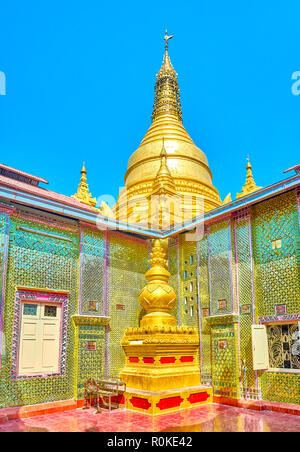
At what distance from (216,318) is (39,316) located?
14.6 feet

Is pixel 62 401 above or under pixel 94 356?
under

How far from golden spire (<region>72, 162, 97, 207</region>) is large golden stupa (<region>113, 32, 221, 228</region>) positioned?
A: 5.45ft

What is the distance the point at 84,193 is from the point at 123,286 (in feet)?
23.2

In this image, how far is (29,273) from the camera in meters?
8.70

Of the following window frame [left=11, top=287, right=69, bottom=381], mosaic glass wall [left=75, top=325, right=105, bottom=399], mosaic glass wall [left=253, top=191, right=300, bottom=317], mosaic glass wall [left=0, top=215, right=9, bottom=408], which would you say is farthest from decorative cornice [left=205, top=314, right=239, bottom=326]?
mosaic glass wall [left=0, top=215, right=9, bottom=408]

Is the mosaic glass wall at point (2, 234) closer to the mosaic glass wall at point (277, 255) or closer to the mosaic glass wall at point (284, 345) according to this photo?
the mosaic glass wall at point (277, 255)

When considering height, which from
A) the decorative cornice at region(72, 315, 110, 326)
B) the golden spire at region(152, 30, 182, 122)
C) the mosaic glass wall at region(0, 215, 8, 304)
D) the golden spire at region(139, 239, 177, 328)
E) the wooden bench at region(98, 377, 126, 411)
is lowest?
the wooden bench at region(98, 377, 126, 411)

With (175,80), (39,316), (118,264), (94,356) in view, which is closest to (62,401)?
(94,356)

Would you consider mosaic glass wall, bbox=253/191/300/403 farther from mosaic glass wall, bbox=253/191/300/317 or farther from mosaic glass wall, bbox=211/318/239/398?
mosaic glass wall, bbox=211/318/239/398

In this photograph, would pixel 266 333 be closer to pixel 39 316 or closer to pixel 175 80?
pixel 39 316

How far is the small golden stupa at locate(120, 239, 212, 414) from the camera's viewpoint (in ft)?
27.4

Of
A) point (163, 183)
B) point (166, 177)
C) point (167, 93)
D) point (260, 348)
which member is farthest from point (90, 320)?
point (167, 93)

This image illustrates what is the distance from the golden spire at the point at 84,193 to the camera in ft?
53.0

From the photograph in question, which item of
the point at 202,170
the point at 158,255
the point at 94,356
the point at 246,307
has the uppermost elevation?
the point at 202,170
